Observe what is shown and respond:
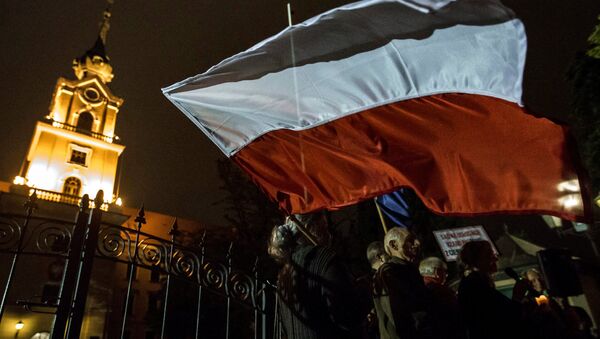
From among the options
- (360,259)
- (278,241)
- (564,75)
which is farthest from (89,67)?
(278,241)

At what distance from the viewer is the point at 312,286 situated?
10.1 feet

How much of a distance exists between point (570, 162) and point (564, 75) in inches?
488

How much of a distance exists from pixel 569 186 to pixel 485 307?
131 centimetres

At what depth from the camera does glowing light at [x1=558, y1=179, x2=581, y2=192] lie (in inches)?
131

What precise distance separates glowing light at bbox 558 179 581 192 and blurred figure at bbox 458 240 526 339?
0.84 meters

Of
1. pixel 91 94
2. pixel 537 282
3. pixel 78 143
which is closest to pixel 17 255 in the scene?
pixel 537 282

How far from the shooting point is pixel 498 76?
123 inches

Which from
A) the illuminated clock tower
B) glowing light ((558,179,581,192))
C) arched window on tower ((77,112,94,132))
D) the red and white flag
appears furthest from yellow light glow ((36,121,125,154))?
glowing light ((558,179,581,192))

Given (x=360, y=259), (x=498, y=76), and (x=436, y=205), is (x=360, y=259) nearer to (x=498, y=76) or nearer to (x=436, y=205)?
(x=436, y=205)

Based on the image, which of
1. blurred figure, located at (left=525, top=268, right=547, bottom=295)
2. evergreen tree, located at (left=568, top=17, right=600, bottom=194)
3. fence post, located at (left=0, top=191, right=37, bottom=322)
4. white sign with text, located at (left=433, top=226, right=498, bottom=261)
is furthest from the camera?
evergreen tree, located at (left=568, top=17, right=600, bottom=194)

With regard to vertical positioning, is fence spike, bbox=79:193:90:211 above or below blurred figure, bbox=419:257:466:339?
above

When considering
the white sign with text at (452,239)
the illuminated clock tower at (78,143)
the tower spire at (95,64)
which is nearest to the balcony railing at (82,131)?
the illuminated clock tower at (78,143)

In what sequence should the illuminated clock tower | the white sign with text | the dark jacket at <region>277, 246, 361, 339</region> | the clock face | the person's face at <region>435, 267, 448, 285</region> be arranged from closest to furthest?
the dark jacket at <region>277, 246, 361, 339</region> → the person's face at <region>435, 267, 448, 285</region> → the white sign with text → the illuminated clock tower → the clock face

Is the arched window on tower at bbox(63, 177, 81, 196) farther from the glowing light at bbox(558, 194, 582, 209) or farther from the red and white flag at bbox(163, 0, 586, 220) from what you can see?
the glowing light at bbox(558, 194, 582, 209)
